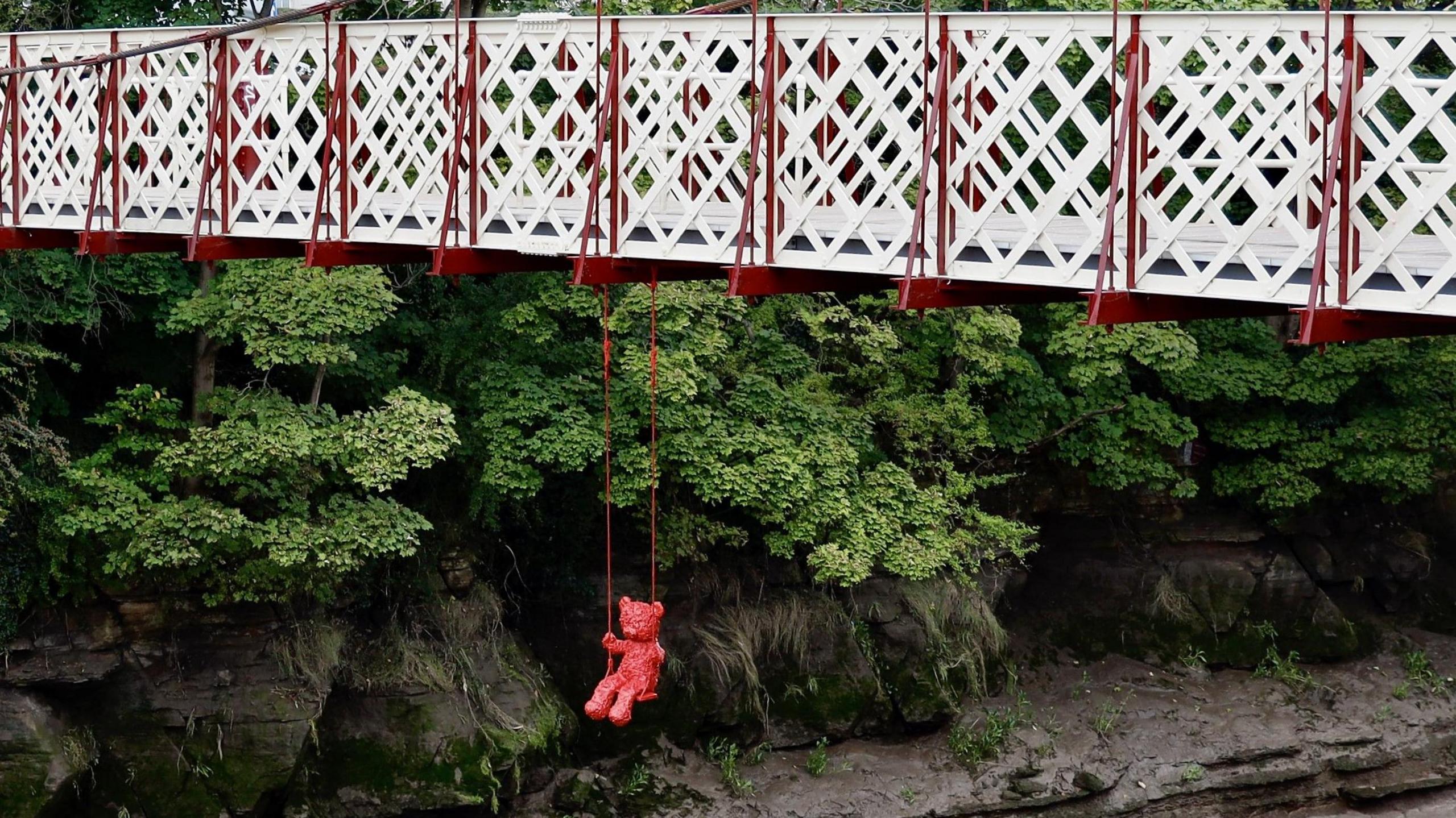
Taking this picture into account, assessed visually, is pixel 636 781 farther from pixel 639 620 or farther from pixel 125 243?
A: pixel 125 243

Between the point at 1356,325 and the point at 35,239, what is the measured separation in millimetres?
7714

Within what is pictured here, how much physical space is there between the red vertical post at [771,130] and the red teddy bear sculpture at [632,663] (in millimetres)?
2591

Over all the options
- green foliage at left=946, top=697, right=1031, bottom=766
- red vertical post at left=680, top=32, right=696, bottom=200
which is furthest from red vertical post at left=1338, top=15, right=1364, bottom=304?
green foliage at left=946, top=697, right=1031, bottom=766

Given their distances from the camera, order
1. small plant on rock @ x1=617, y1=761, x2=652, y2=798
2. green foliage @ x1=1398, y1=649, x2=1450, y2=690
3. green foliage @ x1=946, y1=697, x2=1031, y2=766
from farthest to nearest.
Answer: green foliage @ x1=1398, y1=649, x2=1450, y2=690, green foliage @ x1=946, y1=697, x2=1031, y2=766, small plant on rock @ x1=617, y1=761, x2=652, y2=798

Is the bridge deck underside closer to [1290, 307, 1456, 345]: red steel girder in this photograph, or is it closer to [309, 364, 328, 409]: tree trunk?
[1290, 307, 1456, 345]: red steel girder

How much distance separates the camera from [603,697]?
9047 mm

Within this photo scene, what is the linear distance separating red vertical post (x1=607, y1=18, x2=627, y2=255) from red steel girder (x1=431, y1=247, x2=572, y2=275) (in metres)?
0.35

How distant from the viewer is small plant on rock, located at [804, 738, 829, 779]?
14.8 m

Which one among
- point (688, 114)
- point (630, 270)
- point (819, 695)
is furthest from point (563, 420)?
point (630, 270)

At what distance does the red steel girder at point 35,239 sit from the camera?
32.0 ft

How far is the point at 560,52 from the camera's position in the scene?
864 centimetres

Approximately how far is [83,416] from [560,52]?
707 cm

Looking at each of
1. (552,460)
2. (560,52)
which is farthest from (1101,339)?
(560,52)

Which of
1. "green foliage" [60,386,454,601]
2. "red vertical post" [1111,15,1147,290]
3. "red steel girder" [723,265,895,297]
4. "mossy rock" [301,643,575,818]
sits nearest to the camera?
"red vertical post" [1111,15,1147,290]
